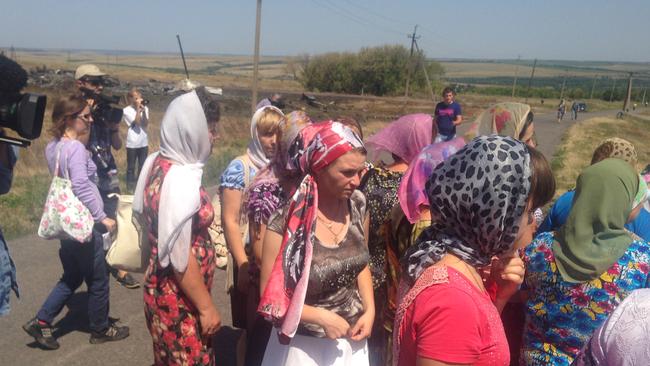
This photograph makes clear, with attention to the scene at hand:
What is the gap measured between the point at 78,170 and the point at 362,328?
215cm

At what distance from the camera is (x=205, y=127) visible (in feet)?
8.03

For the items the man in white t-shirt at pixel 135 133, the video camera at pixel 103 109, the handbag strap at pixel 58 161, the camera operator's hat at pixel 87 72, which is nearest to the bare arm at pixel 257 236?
the handbag strap at pixel 58 161

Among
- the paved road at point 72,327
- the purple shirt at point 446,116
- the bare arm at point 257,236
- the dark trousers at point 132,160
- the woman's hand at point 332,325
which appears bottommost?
the paved road at point 72,327

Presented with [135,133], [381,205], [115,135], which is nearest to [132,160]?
[135,133]

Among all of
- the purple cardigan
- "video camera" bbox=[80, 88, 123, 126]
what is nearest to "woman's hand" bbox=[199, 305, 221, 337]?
the purple cardigan

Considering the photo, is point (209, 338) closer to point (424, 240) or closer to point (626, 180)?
point (424, 240)

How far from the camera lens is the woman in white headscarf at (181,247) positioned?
2254mm

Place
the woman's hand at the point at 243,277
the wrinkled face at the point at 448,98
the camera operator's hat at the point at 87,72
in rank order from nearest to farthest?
the woman's hand at the point at 243,277
the camera operator's hat at the point at 87,72
the wrinkled face at the point at 448,98

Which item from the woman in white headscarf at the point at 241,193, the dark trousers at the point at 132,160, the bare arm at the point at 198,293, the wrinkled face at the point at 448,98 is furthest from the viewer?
the wrinkled face at the point at 448,98

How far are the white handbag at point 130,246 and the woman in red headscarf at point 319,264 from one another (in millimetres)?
778

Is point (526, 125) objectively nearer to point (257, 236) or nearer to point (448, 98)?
point (257, 236)

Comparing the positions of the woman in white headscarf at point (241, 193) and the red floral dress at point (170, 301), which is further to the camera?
the woman in white headscarf at point (241, 193)

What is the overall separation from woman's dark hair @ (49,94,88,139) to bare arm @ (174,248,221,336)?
1.71m

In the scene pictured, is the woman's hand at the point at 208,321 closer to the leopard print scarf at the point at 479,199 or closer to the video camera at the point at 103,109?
the leopard print scarf at the point at 479,199
